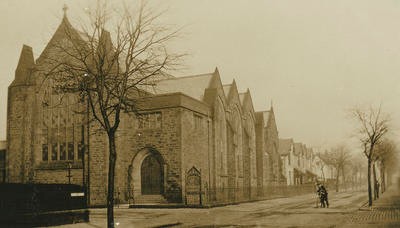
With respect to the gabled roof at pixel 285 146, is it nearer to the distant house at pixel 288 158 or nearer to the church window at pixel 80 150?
the distant house at pixel 288 158

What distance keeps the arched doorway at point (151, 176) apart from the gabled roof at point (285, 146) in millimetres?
54213

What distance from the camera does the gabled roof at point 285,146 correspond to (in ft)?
293

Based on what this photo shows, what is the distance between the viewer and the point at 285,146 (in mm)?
91375

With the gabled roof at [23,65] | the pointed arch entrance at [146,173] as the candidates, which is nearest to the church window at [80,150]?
the pointed arch entrance at [146,173]

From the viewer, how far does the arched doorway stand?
37.2 metres

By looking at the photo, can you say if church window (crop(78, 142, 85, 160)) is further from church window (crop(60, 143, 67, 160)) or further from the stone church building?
church window (crop(60, 143, 67, 160))

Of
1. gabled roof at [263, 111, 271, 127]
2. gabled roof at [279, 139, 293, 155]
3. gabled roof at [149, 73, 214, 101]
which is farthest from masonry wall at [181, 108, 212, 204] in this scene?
gabled roof at [279, 139, 293, 155]

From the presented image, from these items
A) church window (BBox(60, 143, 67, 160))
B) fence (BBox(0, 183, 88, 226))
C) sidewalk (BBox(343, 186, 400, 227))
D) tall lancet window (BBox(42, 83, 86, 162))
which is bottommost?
sidewalk (BBox(343, 186, 400, 227))

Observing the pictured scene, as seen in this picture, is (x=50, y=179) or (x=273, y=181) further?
(x=273, y=181)

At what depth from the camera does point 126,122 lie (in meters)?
38.8

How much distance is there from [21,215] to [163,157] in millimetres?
19528

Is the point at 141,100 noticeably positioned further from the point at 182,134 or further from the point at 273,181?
the point at 273,181

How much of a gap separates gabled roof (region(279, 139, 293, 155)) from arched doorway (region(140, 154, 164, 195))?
5421 cm

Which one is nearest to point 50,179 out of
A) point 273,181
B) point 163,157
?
point 163,157
